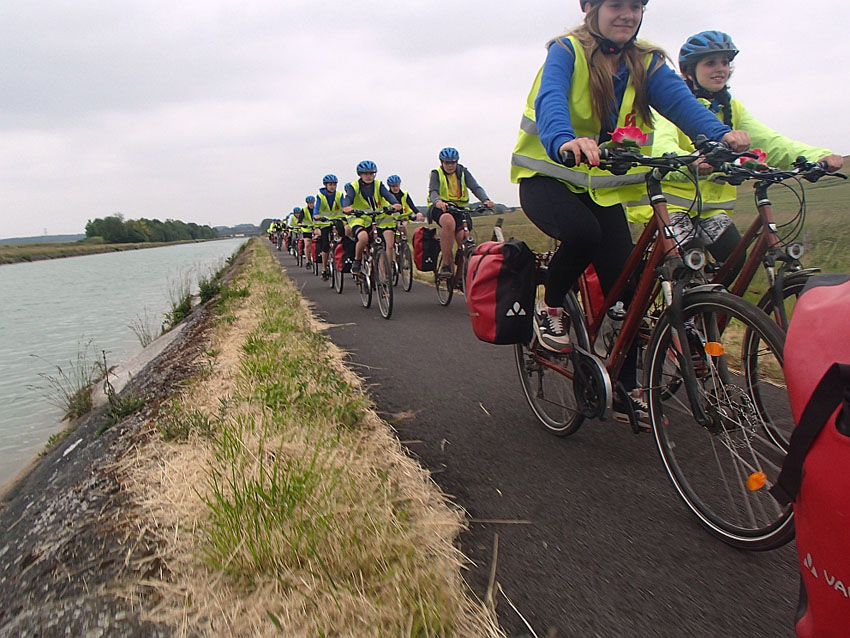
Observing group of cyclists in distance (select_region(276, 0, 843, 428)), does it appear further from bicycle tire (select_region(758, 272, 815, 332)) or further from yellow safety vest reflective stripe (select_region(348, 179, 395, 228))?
yellow safety vest reflective stripe (select_region(348, 179, 395, 228))

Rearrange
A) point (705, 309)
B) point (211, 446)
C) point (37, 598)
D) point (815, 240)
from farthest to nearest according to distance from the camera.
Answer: point (815, 240) < point (211, 446) < point (705, 309) < point (37, 598)

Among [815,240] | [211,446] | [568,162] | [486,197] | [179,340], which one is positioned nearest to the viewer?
[568,162]

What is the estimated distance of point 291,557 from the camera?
1.84 metres

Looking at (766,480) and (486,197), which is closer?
(766,480)

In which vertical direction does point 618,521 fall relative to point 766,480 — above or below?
below

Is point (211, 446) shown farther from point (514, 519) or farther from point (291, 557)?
point (514, 519)

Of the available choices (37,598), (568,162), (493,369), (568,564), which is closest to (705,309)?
(568,162)

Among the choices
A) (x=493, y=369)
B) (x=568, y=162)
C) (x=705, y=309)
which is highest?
(x=568, y=162)

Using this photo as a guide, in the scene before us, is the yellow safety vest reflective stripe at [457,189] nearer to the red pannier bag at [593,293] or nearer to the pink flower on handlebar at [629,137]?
the red pannier bag at [593,293]

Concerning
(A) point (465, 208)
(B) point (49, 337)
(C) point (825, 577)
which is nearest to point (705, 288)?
(C) point (825, 577)

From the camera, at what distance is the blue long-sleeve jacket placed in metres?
2.54

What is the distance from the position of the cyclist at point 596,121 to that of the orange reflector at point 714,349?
0.60m

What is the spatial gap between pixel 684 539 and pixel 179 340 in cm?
606

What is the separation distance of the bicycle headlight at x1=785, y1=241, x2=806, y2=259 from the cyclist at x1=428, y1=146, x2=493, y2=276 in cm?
588
